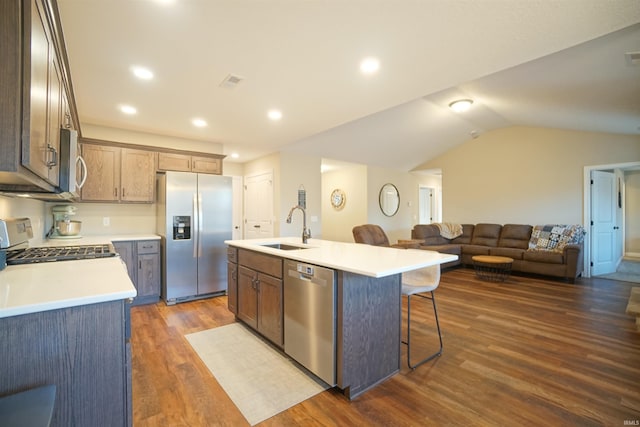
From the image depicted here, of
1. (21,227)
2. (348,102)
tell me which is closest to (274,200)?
(348,102)

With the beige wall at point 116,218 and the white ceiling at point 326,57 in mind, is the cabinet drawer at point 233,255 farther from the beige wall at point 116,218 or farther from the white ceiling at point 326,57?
the beige wall at point 116,218

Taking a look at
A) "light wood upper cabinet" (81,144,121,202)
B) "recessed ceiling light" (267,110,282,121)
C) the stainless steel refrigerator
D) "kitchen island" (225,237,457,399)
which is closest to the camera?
"kitchen island" (225,237,457,399)

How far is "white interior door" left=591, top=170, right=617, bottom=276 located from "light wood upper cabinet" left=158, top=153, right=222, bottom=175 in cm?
699

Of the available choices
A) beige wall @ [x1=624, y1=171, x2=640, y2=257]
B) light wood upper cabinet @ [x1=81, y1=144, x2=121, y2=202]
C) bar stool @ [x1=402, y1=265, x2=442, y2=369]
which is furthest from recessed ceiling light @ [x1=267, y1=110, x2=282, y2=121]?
beige wall @ [x1=624, y1=171, x2=640, y2=257]

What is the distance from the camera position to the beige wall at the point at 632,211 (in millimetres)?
7371

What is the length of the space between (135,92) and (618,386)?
186 inches

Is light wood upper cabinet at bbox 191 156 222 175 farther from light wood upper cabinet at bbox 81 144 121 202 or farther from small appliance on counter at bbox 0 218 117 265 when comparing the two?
small appliance on counter at bbox 0 218 117 265

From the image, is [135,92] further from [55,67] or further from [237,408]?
[237,408]

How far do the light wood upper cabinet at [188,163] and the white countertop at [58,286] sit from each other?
107 inches

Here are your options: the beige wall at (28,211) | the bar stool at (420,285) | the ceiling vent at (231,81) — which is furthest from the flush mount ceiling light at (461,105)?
the beige wall at (28,211)

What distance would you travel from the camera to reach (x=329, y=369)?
189 cm

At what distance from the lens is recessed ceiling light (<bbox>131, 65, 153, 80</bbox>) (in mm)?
2460

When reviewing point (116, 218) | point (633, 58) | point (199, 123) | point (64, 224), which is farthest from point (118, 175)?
point (633, 58)

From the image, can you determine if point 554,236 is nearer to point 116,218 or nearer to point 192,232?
point 192,232
